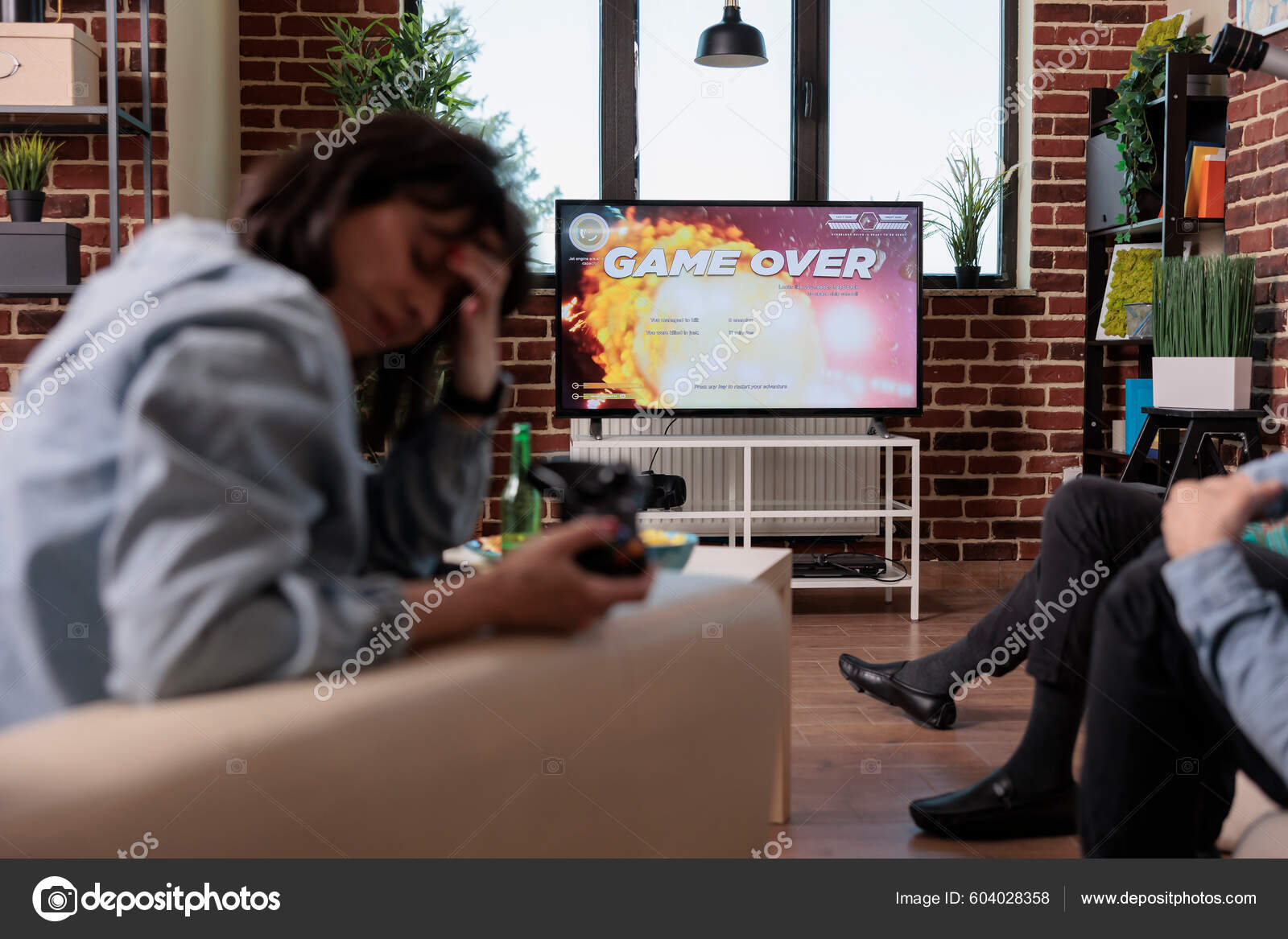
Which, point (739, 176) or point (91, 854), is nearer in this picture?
point (91, 854)

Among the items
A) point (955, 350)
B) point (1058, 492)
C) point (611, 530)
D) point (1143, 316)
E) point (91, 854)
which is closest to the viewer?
point (91, 854)

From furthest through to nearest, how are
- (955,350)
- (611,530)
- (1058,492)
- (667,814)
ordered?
(955,350) → (1058,492) → (667,814) → (611,530)

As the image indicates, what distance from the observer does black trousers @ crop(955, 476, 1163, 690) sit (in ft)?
4.42

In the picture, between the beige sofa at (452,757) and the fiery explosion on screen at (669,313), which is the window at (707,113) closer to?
the fiery explosion on screen at (669,313)

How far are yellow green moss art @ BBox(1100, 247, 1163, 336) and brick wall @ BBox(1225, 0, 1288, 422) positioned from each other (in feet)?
1.16

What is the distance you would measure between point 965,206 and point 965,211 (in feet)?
0.05

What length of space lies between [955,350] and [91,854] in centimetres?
342

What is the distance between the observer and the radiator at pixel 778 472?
356 cm

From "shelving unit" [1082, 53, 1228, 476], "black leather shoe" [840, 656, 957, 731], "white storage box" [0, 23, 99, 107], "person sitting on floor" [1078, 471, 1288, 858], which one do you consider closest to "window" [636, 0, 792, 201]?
"shelving unit" [1082, 53, 1228, 476]

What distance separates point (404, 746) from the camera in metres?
0.71

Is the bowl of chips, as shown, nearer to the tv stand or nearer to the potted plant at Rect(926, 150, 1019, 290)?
the tv stand

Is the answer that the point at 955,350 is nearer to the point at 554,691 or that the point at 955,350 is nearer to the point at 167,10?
the point at 167,10
